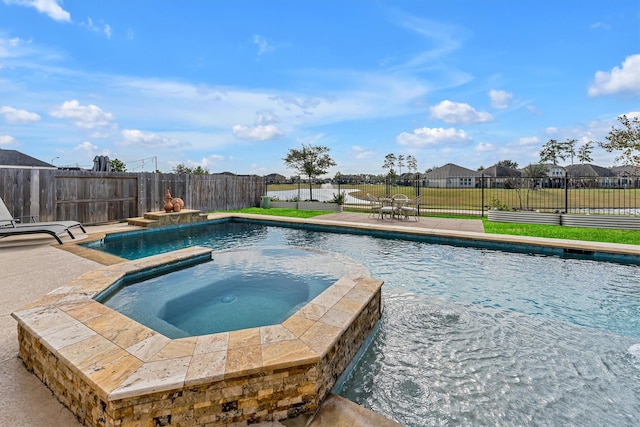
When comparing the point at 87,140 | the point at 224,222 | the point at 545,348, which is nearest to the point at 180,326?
the point at 545,348

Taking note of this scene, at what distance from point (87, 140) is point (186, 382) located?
62.1 ft

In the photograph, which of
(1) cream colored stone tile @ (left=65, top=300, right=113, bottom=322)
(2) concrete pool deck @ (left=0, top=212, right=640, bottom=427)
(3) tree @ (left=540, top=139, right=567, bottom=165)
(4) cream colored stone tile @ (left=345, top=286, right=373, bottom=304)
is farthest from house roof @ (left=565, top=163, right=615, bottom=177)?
(1) cream colored stone tile @ (left=65, top=300, right=113, bottom=322)

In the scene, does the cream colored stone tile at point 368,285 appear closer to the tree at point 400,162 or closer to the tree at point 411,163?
the tree at point 400,162

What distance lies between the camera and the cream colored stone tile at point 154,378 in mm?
1716

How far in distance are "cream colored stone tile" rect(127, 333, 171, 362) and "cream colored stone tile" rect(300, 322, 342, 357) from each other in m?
1.05

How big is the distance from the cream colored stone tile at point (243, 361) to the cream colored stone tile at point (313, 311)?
2.21 feet

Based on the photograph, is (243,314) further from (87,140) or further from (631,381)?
(87,140)

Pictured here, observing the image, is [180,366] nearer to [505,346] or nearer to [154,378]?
[154,378]

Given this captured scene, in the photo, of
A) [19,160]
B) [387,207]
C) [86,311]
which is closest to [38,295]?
[86,311]

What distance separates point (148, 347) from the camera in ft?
7.29

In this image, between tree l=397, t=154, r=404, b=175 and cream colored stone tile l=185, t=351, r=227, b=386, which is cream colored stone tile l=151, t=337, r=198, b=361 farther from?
tree l=397, t=154, r=404, b=175

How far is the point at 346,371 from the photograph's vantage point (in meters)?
2.62

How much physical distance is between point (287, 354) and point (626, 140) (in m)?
11.7

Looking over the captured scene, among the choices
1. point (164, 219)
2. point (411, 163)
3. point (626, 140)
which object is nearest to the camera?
point (626, 140)
